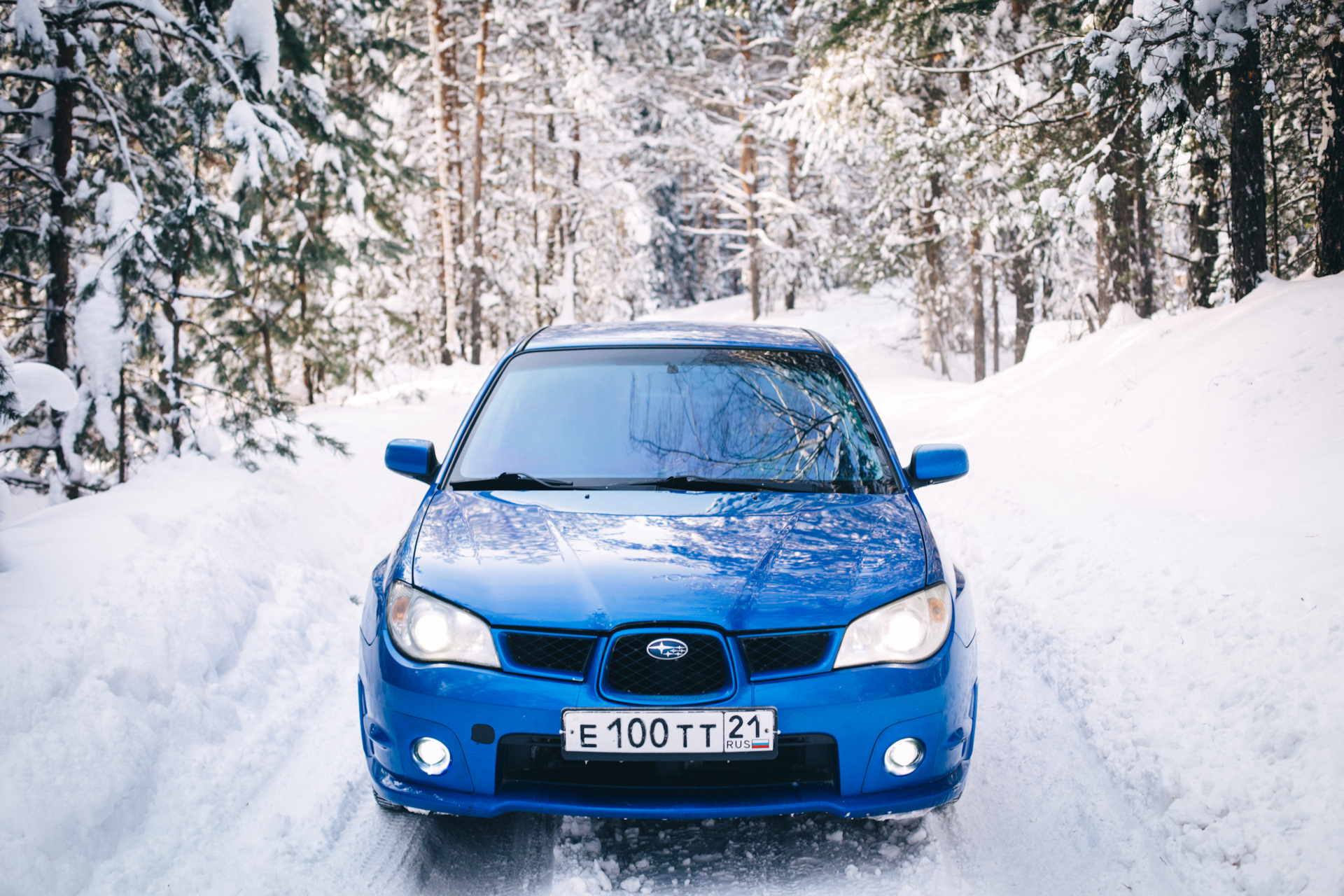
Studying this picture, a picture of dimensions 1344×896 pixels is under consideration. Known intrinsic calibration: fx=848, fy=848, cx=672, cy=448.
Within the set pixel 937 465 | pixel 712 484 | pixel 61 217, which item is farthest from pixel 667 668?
pixel 61 217

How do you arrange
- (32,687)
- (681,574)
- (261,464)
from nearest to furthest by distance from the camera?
(681,574), (32,687), (261,464)

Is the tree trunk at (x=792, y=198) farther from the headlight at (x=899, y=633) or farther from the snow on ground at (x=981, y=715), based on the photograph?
the headlight at (x=899, y=633)

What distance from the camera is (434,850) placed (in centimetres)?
278

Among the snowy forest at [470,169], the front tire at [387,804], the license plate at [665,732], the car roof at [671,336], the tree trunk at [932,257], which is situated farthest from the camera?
the tree trunk at [932,257]

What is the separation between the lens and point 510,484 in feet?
10.7

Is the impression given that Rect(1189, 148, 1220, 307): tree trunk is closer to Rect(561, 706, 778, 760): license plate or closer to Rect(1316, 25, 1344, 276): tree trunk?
Rect(1316, 25, 1344, 276): tree trunk

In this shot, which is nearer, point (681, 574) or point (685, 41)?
point (681, 574)

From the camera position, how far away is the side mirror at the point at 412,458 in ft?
11.6

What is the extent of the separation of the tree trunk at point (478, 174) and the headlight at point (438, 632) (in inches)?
779

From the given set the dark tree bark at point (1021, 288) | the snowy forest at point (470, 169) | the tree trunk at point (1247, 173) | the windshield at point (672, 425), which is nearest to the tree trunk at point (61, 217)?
the snowy forest at point (470, 169)

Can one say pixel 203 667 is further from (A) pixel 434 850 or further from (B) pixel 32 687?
(A) pixel 434 850

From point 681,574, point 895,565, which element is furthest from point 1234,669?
point 681,574

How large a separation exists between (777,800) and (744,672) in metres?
0.37

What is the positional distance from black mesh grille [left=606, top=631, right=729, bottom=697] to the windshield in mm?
844
